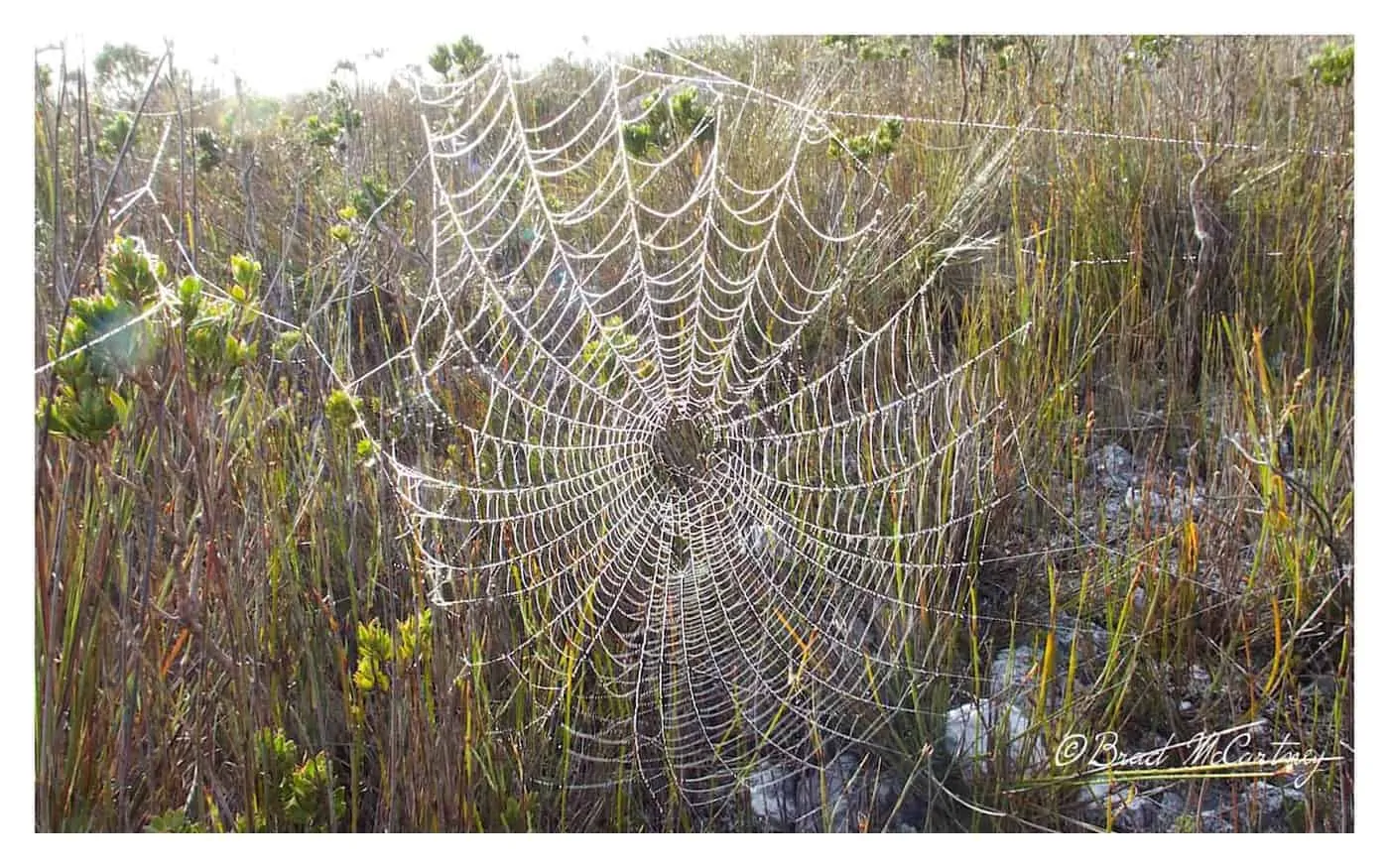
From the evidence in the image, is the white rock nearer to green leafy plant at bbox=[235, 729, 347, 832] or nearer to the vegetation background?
the vegetation background

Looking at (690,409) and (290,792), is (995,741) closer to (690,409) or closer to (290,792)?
(690,409)

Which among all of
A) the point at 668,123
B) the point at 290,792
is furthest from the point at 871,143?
the point at 290,792

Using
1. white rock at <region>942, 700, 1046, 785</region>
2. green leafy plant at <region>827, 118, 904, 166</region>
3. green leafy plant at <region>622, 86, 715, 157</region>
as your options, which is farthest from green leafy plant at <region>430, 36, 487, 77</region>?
white rock at <region>942, 700, 1046, 785</region>

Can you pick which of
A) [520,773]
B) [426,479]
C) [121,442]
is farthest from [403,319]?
[520,773]

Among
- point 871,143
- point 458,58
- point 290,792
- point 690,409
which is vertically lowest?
point 290,792

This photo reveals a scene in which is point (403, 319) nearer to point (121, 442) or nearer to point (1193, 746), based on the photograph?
point (121, 442)

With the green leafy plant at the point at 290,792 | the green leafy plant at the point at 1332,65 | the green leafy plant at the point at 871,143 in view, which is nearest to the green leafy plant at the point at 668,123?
the green leafy plant at the point at 871,143

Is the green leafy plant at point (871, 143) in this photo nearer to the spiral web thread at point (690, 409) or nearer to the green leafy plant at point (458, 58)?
the spiral web thread at point (690, 409)

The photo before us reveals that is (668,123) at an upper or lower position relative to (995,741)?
upper
